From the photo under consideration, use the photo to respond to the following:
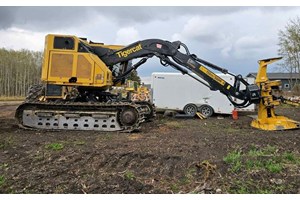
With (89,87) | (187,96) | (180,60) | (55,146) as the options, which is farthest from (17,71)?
(55,146)

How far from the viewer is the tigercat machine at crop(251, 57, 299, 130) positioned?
10.0m

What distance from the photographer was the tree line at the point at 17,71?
4056 cm

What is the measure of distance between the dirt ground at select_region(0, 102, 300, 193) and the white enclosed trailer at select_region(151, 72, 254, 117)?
8618 mm

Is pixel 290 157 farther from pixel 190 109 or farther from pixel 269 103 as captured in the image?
pixel 190 109

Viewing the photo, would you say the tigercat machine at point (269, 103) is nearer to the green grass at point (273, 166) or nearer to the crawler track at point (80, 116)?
the crawler track at point (80, 116)

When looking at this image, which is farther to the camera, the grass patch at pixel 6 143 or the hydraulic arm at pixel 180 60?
the hydraulic arm at pixel 180 60

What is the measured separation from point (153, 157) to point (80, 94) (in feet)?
18.4

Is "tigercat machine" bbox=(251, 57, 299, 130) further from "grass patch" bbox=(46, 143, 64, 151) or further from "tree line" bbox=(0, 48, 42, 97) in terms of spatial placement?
"tree line" bbox=(0, 48, 42, 97)

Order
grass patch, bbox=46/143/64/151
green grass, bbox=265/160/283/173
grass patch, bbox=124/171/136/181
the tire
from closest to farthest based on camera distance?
grass patch, bbox=124/171/136/181 < green grass, bbox=265/160/283/173 < grass patch, bbox=46/143/64/151 < the tire

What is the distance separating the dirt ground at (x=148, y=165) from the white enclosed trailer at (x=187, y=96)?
862cm

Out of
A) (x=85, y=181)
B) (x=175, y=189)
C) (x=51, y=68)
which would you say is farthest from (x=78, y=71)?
(x=175, y=189)

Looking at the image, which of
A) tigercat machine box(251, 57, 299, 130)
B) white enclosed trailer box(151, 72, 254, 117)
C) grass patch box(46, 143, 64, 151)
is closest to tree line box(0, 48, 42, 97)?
white enclosed trailer box(151, 72, 254, 117)

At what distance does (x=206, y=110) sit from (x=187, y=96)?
126 centimetres

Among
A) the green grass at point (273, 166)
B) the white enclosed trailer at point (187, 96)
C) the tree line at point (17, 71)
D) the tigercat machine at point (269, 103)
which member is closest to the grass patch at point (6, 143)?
the green grass at point (273, 166)
